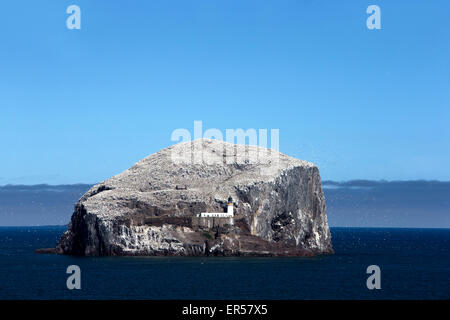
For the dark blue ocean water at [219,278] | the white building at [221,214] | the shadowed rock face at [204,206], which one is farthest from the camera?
the white building at [221,214]

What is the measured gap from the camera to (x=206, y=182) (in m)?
157

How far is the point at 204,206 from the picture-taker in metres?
147

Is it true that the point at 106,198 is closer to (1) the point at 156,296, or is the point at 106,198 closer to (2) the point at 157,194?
(2) the point at 157,194

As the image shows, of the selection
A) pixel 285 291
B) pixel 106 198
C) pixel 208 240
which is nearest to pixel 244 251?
pixel 208 240

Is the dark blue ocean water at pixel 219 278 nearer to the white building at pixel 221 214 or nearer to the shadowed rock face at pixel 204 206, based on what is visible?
the shadowed rock face at pixel 204 206

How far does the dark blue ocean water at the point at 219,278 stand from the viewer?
90312 mm

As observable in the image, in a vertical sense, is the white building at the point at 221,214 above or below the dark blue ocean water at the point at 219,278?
above

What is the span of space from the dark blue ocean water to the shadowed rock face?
5296 millimetres

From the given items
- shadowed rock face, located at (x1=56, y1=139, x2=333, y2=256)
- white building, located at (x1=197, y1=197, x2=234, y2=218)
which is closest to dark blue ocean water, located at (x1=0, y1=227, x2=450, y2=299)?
shadowed rock face, located at (x1=56, y1=139, x2=333, y2=256)

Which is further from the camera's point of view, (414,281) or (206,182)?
(206,182)

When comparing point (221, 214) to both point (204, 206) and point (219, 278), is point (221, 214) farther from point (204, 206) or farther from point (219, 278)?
point (219, 278)

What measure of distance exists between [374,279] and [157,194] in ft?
195

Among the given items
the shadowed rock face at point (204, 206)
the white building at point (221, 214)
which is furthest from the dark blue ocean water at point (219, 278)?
the white building at point (221, 214)

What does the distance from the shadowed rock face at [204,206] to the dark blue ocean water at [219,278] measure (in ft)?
17.4
